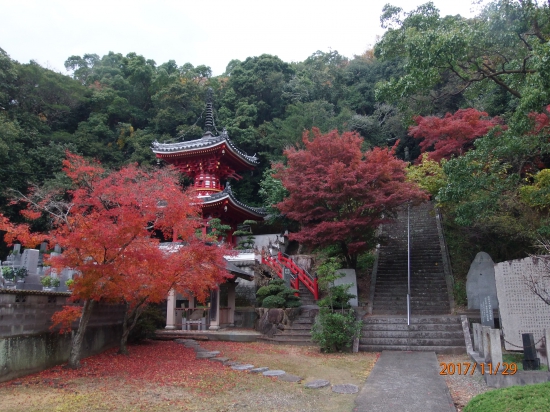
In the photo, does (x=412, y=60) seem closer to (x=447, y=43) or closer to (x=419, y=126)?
(x=447, y=43)

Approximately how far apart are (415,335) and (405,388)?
15.5 ft

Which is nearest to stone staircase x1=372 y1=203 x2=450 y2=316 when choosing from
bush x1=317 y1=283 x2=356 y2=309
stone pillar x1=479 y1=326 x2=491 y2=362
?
bush x1=317 y1=283 x2=356 y2=309

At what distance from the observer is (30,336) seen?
831cm

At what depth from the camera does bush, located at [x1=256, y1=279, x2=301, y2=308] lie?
14.0 m

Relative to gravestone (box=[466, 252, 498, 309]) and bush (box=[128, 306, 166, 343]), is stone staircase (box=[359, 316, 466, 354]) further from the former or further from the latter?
bush (box=[128, 306, 166, 343])

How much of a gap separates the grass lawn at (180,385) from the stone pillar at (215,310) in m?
4.32

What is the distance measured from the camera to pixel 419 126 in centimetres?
2319

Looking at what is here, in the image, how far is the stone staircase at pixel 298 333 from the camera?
500 inches

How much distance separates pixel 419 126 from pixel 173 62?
1181 inches

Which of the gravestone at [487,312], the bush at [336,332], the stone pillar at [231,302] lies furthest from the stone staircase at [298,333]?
the gravestone at [487,312]

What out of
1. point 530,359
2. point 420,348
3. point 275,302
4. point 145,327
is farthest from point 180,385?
point 275,302

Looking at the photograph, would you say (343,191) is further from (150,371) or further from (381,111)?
(381,111)

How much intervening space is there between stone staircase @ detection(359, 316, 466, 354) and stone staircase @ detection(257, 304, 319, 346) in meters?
1.95

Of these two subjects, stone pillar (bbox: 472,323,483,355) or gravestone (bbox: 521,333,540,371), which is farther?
stone pillar (bbox: 472,323,483,355)
